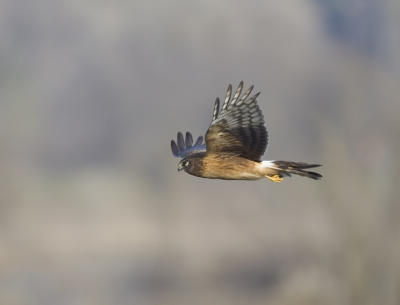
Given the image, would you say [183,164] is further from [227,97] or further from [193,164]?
[227,97]

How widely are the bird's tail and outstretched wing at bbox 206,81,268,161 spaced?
1.38 feet

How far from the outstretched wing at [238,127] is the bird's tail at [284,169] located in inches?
16.6

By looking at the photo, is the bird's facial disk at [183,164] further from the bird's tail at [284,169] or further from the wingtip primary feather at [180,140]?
the wingtip primary feather at [180,140]

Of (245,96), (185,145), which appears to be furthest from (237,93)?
(185,145)

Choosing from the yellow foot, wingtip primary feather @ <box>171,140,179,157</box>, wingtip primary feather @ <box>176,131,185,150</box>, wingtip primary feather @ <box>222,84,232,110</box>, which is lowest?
the yellow foot

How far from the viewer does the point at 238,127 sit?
19.7 meters

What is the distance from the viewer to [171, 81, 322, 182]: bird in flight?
64.0ft

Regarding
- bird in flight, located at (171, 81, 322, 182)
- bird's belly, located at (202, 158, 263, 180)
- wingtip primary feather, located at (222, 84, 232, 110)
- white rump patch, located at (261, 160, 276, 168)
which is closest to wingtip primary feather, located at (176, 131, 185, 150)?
bird in flight, located at (171, 81, 322, 182)

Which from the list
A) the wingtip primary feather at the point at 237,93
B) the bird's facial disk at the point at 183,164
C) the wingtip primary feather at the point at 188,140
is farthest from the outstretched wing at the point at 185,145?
the wingtip primary feather at the point at 237,93

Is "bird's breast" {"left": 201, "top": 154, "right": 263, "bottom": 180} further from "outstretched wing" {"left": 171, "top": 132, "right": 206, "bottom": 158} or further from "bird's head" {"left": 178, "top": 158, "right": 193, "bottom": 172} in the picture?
"outstretched wing" {"left": 171, "top": 132, "right": 206, "bottom": 158}

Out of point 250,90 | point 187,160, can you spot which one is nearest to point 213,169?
point 187,160

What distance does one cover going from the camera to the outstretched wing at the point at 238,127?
63.9 feet

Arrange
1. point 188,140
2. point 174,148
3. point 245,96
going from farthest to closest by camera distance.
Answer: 1. point 188,140
2. point 174,148
3. point 245,96

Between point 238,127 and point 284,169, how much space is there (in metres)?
1.65
